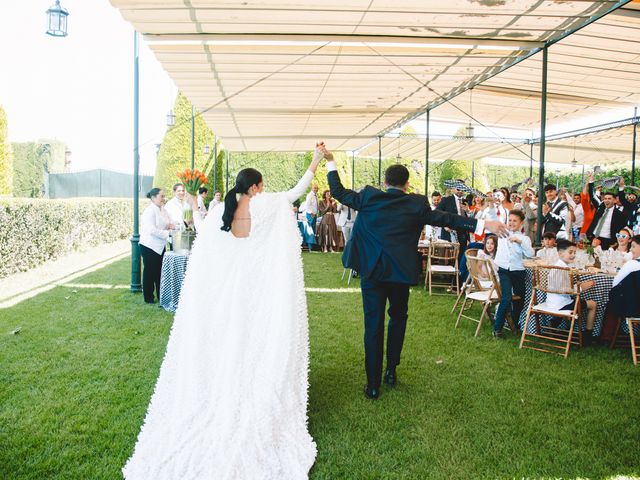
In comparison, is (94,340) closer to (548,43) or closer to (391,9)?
(391,9)

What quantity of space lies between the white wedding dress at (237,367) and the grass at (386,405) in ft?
0.83

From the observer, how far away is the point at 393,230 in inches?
147

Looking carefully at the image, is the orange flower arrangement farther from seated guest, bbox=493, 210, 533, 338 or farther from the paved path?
seated guest, bbox=493, 210, 533, 338

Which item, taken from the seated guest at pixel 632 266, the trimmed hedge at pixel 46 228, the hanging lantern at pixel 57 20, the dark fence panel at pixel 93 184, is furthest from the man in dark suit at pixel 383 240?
the dark fence panel at pixel 93 184

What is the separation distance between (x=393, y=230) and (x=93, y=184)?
24197 mm

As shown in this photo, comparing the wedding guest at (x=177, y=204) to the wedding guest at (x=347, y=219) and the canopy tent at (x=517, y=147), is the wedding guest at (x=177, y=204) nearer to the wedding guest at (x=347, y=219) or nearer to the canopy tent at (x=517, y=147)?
the wedding guest at (x=347, y=219)

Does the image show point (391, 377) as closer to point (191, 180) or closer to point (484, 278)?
point (484, 278)

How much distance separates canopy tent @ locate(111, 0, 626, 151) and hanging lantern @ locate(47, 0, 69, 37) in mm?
1044

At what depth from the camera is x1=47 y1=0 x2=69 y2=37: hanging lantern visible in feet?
19.6

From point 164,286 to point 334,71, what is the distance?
3.85 m

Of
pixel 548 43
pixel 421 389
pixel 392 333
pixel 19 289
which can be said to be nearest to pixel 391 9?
pixel 548 43

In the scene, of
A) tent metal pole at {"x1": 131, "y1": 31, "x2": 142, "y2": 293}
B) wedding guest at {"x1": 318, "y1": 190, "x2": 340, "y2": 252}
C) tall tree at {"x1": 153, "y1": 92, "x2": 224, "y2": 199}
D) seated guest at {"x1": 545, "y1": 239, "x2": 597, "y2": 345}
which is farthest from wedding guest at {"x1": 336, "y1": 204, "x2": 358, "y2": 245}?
tall tree at {"x1": 153, "y1": 92, "x2": 224, "y2": 199}

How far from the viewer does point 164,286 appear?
667 cm

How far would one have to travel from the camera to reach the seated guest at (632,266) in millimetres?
4842
